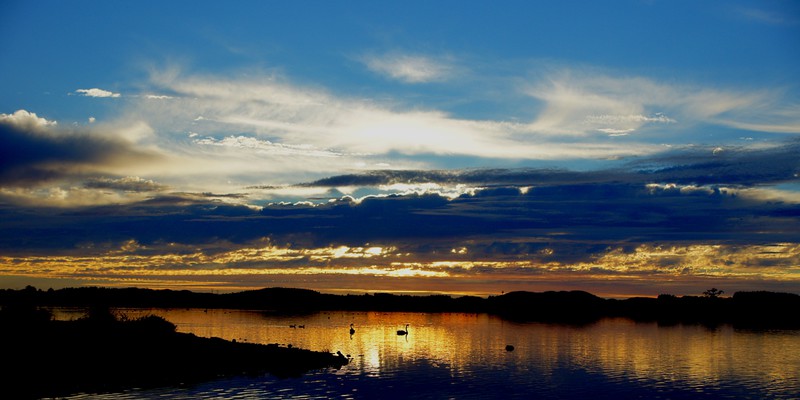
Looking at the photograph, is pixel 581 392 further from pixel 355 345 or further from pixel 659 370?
pixel 355 345

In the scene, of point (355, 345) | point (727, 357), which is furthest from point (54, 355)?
point (727, 357)

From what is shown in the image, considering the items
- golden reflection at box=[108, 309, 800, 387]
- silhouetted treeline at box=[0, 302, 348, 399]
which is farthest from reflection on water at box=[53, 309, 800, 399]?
silhouetted treeline at box=[0, 302, 348, 399]

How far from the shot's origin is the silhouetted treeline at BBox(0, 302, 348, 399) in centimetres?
7162

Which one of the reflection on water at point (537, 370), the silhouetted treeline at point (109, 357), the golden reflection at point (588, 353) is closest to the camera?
the silhouetted treeline at point (109, 357)

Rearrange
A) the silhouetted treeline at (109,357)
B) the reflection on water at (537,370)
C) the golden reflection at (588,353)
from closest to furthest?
the silhouetted treeline at (109,357) < the reflection on water at (537,370) < the golden reflection at (588,353)

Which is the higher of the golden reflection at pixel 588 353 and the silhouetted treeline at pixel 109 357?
the silhouetted treeline at pixel 109 357

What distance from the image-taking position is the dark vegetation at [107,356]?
71.8m

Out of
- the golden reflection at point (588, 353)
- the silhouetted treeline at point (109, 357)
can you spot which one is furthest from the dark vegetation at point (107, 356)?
the golden reflection at point (588, 353)

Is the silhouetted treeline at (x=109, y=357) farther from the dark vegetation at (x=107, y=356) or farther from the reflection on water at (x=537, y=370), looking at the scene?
the reflection on water at (x=537, y=370)

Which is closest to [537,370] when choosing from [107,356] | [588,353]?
[588,353]

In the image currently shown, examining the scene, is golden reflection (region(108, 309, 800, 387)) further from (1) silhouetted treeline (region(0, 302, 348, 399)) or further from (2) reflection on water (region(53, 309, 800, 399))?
(1) silhouetted treeline (region(0, 302, 348, 399))

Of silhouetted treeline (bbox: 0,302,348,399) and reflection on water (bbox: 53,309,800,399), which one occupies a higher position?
silhouetted treeline (bbox: 0,302,348,399)

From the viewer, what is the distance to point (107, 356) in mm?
81562

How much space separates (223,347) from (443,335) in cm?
9908
